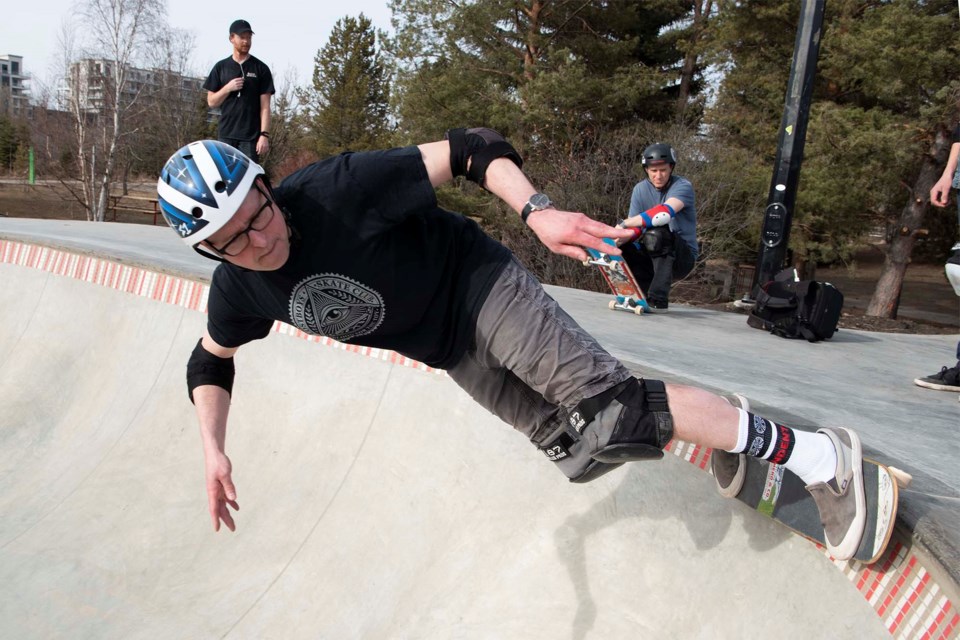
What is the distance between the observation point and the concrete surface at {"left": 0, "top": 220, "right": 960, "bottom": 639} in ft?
8.43

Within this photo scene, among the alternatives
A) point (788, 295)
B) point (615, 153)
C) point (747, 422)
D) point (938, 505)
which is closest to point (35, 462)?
point (747, 422)

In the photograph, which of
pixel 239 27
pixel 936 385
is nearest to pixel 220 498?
pixel 936 385

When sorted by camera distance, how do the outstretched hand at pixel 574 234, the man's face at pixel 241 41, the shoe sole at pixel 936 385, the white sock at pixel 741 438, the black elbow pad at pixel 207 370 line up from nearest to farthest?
the outstretched hand at pixel 574 234, the white sock at pixel 741 438, the black elbow pad at pixel 207 370, the shoe sole at pixel 936 385, the man's face at pixel 241 41

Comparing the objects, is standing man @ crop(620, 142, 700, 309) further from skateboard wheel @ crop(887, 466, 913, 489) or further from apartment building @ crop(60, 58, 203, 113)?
apartment building @ crop(60, 58, 203, 113)

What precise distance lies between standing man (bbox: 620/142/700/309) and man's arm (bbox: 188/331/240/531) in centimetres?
419

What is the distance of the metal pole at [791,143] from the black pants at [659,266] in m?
1.23

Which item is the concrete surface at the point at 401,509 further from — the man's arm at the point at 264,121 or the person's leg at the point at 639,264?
the man's arm at the point at 264,121

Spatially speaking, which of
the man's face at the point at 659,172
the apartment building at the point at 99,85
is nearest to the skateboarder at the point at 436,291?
the man's face at the point at 659,172

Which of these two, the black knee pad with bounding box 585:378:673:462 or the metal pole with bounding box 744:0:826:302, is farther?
the metal pole with bounding box 744:0:826:302

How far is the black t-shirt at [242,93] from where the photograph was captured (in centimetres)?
669

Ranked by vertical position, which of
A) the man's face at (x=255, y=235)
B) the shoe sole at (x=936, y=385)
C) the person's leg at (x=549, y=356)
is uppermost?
the man's face at (x=255, y=235)

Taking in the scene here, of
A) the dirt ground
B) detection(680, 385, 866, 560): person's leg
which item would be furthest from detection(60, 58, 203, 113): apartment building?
detection(680, 385, 866, 560): person's leg

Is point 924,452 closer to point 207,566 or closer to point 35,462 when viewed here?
point 207,566

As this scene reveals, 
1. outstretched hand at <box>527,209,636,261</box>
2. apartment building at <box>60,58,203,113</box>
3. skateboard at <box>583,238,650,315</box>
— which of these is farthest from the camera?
apartment building at <box>60,58,203,113</box>
